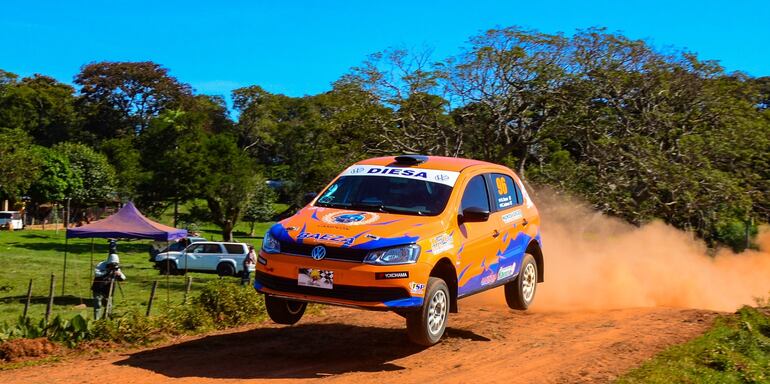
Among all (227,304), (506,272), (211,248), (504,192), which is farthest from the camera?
(211,248)

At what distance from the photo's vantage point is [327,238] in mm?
6973

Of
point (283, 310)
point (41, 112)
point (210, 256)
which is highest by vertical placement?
point (41, 112)

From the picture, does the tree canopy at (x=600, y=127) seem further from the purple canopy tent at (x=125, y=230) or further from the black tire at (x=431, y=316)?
the black tire at (x=431, y=316)

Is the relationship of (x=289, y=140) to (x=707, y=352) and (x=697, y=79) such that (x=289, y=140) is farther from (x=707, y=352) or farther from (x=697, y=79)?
(x=707, y=352)

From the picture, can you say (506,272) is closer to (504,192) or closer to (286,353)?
(504,192)

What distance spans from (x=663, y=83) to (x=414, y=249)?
54.8ft

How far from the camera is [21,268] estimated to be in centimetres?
3194

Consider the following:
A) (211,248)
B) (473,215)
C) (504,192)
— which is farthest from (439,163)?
(211,248)

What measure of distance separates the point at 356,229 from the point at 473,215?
4.52 ft

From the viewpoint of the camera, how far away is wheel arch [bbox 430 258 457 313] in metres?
7.55

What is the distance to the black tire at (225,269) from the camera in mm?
31344

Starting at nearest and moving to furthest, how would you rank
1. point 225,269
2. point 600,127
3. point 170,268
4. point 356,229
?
point 356,229 < point 600,127 < point 225,269 < point 170,268

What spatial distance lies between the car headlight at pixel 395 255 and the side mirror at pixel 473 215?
0.95m

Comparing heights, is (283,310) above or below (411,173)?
below
